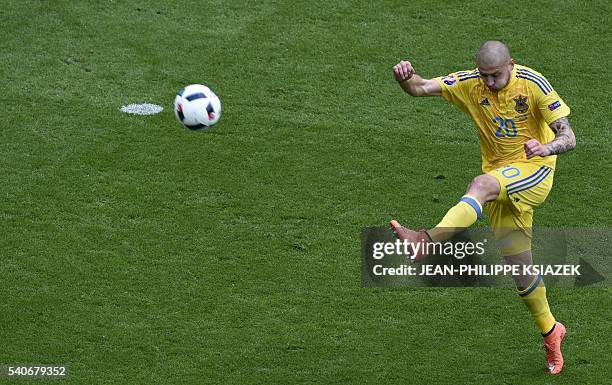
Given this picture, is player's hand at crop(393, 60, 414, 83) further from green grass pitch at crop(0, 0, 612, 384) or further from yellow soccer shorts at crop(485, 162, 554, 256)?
green grass pitch at crop(0, 0, 612, 384)

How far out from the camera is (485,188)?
29.4ft

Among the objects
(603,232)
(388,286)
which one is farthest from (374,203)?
(603,232)

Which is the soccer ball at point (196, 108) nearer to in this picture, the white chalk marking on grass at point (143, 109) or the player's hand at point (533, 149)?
the player's hand at point (533, 149)

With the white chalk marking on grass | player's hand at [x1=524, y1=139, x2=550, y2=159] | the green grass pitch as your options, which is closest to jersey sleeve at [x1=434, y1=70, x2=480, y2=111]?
player's hand at [x1=524, y1=139, x2=550, y2=159]

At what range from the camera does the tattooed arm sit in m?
8.55

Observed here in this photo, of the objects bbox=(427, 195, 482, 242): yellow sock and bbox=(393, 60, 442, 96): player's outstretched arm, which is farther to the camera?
bbox=(393, 60, 442, 96): player's outstretched arm

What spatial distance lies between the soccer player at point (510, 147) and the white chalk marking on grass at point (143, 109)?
15.7 ft

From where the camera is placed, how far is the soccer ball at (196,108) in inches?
403

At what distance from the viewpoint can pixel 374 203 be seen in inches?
476

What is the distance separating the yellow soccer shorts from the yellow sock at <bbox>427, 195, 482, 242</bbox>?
0.44 m

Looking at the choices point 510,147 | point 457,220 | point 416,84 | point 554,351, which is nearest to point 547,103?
point 510,147

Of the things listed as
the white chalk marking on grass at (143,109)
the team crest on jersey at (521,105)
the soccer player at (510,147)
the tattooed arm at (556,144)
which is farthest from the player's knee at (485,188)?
the white chalk marking on grass at (143,109)

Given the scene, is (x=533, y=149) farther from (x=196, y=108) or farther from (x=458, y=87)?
(x=196, y=108)
